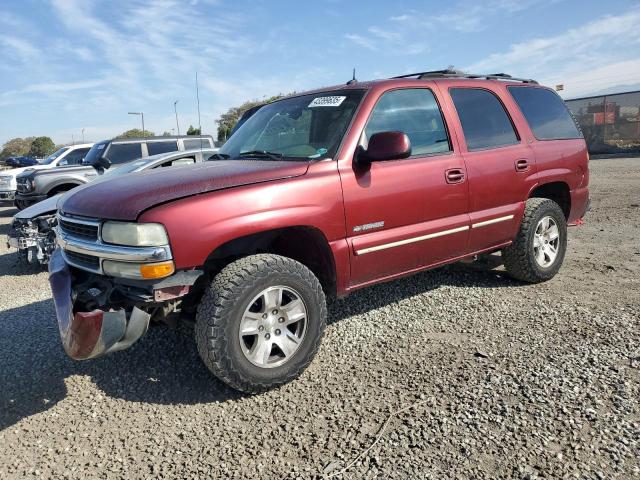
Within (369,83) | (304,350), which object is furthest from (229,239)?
(369,83)

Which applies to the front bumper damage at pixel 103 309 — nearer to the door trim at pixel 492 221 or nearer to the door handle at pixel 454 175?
the door handle at pixel 454 175

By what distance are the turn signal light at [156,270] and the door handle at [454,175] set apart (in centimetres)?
226

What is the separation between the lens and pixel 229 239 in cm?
291

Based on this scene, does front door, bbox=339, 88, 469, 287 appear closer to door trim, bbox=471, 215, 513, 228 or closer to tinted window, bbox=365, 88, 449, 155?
tinted window, bbox=365, 88, 449, 155

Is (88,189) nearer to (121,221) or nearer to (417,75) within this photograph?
(121,221)

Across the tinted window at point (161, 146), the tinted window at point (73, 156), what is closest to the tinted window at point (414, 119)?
the tinted window at point (161, 146)

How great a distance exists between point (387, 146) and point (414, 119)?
2.47 ft

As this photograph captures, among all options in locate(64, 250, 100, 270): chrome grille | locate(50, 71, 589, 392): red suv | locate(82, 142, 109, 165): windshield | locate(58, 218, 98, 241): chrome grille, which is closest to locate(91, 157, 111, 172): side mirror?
locate(82, 142, 109, 165): windshield

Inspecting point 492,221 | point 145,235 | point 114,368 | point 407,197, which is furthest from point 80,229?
point 492,221

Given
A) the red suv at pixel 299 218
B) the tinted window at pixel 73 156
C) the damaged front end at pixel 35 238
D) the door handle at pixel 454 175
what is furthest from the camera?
the tinted window at pixel 73 156

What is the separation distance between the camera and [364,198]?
3.45 meters

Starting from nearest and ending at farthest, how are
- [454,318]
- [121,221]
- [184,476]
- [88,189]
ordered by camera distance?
[184,476], [121,221], [88,189], [454,318]

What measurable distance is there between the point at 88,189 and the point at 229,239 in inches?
48.3

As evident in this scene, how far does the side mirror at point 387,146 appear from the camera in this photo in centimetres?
330
